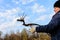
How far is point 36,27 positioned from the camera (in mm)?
6098

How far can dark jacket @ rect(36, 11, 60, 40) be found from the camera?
589 centimetres

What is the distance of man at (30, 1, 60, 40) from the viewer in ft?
19.3

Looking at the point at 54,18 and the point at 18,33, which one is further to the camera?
the point at 18,33

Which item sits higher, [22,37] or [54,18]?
[54,18]

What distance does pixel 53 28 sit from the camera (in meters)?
5.90

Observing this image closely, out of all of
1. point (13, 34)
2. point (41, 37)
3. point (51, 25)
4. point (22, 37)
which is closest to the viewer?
point (51, 25)

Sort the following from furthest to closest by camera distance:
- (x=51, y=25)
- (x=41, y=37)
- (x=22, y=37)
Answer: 1. (x=22, y=37)
2. (x=41, y=37)
3. (x=51, y=25)

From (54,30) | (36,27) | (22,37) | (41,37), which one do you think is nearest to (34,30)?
(36,27)

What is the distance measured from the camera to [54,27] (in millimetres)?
5898

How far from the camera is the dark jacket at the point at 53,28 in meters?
5.89

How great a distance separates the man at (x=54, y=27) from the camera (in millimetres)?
5891

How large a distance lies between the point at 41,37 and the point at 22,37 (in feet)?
44.3

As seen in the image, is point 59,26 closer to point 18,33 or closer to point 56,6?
point 56,6

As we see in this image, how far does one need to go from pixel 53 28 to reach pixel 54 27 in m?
0.03
